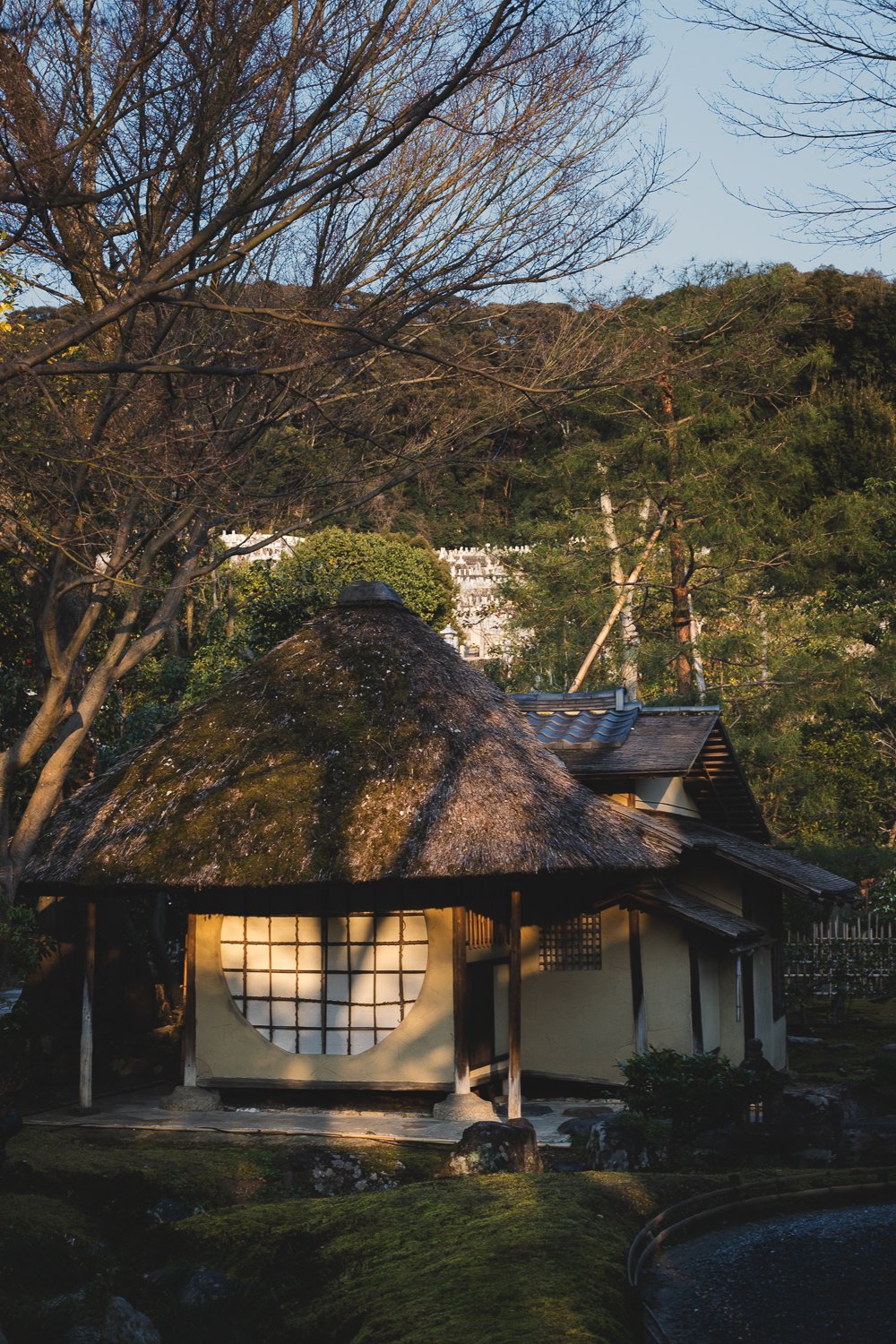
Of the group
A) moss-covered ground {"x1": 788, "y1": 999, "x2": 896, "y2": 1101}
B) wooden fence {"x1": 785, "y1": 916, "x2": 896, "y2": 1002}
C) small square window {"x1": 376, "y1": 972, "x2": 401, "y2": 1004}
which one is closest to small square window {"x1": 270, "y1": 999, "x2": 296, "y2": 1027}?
small square window {"x1": 376, "y1": 972, "x2": 401, "y2": 1004}

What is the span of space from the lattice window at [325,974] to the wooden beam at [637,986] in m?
2.29

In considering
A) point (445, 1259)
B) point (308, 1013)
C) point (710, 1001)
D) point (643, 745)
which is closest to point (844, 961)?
point (710, 1001)

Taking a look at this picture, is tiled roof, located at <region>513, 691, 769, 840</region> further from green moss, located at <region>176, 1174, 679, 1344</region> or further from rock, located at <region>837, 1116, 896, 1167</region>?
green moss, located at <region>176, 1174, 679, 1344</region>

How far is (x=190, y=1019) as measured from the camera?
44.0 feet

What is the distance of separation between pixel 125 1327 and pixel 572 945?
28.7 feet

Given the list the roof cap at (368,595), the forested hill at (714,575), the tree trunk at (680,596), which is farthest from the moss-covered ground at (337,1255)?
the tree trunk at (680,596)

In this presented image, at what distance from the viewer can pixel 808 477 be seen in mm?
36562

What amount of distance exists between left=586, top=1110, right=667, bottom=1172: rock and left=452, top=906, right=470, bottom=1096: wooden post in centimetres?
285

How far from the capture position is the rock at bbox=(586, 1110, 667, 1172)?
9.59 meters

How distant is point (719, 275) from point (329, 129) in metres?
20.2

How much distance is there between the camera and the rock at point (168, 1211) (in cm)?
919

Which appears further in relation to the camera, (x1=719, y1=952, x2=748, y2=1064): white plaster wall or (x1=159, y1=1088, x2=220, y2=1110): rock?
(x1=719, y1=952, x2=748, y2=1064): white plaster wall

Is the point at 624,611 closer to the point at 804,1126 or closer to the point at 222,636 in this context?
the point at 222,636

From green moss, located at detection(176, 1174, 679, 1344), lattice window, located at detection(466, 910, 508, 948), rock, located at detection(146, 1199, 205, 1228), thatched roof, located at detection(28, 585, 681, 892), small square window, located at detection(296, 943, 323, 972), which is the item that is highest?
thatched roof, located at detection(28, 585, 681, 892)
